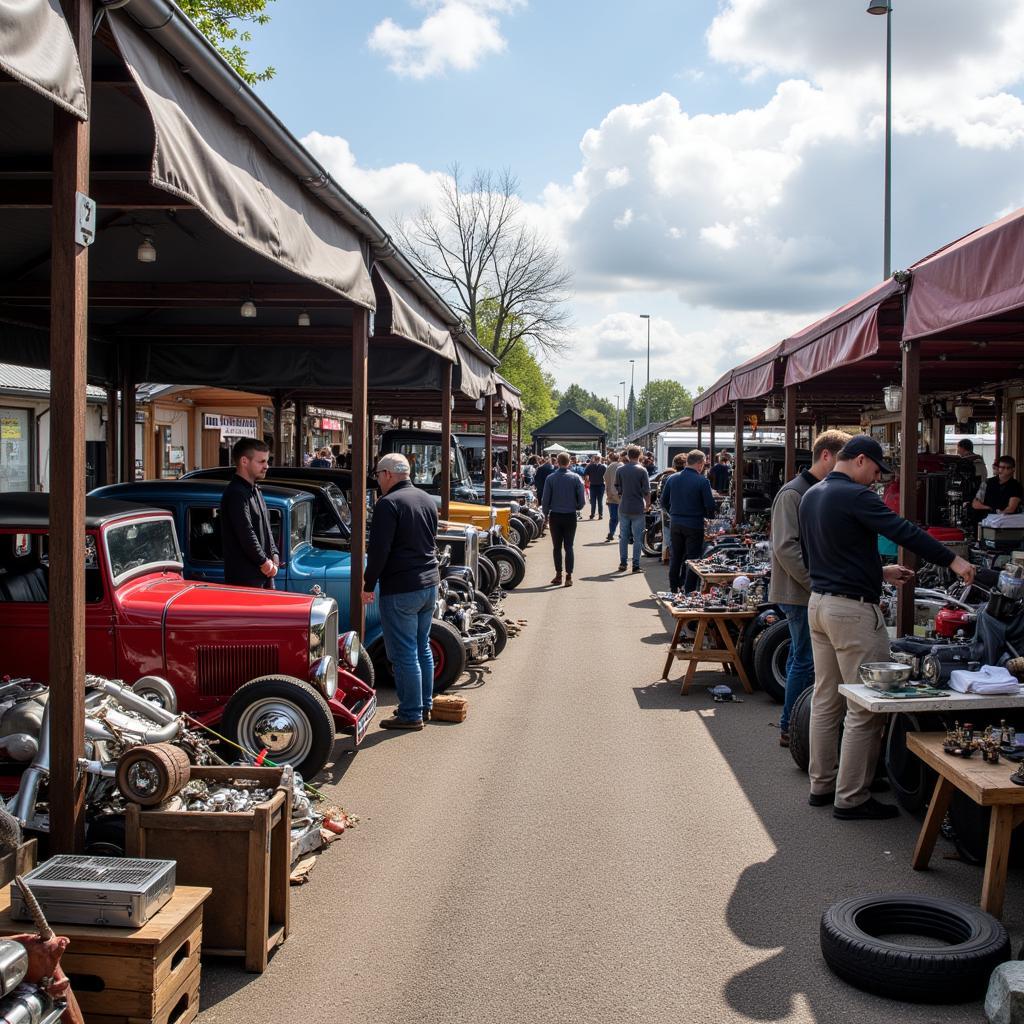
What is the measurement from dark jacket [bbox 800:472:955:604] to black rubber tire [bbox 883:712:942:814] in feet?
2.35

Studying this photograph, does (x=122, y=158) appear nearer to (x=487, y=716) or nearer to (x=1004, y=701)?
(x=487, y=716)

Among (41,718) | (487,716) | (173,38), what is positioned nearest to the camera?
(173,38)

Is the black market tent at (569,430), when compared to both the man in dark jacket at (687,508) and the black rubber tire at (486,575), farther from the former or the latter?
the man in dark jacket at (687,508)

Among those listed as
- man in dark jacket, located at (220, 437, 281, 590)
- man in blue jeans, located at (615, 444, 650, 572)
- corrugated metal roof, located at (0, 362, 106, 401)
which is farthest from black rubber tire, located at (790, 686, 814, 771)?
corrugated metal roof, located at (0, 362, 106, 401)

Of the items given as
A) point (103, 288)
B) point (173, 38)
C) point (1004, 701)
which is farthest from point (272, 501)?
point (1004, 701)

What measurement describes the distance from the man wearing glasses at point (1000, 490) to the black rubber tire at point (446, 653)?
709cm

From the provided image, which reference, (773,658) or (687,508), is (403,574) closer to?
(773,658)

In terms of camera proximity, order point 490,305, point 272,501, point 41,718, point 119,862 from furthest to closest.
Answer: point 490,305 → point 272,501 → point 41,718 → point 119,862

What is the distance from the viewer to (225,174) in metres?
5.12

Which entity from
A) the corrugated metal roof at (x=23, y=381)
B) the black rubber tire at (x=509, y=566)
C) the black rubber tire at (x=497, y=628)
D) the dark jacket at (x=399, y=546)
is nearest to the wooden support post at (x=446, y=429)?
the black rubber tire at (x=509, y=566)

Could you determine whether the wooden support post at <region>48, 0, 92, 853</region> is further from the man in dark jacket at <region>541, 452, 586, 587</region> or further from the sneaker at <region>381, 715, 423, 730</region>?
the man in dark jacket at <region>541, 452, 586, 587</region>

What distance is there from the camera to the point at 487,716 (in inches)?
332

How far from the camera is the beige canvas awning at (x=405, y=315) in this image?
29.9 ft

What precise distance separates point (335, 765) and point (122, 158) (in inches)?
158
